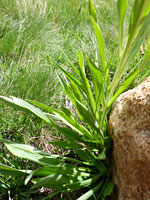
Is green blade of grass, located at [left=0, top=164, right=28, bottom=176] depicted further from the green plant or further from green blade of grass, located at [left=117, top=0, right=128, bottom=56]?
green blade of grass, located at [left=117, top=0, right=128, bottom=56]

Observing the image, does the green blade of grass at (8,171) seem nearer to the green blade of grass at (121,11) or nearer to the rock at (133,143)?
the rock at (133,143)

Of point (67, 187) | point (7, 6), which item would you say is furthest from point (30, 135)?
point (7, 6)

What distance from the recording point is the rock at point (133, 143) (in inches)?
38.5

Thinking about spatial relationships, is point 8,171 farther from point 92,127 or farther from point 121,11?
point 121,11

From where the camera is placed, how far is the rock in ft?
3.21

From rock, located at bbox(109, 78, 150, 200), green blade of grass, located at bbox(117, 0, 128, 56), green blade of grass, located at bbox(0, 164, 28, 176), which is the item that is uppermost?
green blade of grass, located at bbox(117, 0, 128, 56)

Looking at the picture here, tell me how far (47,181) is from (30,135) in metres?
0.49

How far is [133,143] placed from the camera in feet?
3.30

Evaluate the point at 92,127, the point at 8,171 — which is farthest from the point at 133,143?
the point at 8,171

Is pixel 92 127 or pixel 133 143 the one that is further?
pixel 92 127

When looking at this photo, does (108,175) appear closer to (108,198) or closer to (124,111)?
(108,198)

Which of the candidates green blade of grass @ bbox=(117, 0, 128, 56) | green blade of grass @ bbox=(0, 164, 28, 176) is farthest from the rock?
green blade of grass @ bbox=(0, 164, 28, 176)

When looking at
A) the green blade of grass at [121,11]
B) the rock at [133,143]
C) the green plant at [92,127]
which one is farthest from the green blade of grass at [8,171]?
the green blade of grass at [121,11]

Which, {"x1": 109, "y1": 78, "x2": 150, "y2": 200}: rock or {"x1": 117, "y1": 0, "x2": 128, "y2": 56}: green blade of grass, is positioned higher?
{"x1": 117, "y1": 0, "x2": 128, "y2": 56}: green blade of grass
